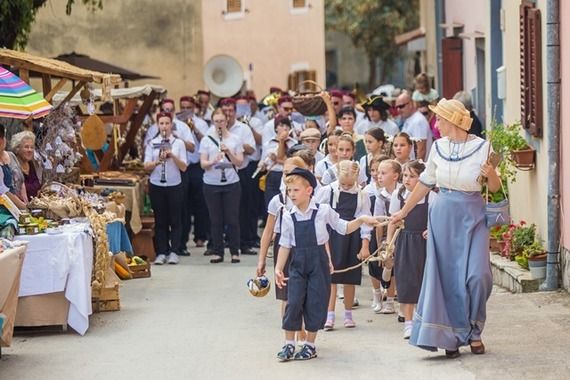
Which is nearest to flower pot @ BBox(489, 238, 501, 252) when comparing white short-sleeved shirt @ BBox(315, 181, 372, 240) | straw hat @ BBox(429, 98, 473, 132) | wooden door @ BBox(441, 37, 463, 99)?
white short-sleeved shirt @ BBox(315, 181, 372, 240)

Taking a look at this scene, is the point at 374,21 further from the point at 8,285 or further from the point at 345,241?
the point at 8,285

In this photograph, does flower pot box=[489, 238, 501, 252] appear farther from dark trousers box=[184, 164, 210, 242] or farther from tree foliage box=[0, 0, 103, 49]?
tree foliage box=[0, 0, 103, 49]

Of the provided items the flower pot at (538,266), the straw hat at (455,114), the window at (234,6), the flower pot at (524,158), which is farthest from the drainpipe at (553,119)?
the window at (234,6)

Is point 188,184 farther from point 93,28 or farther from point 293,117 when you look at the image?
point 93,28

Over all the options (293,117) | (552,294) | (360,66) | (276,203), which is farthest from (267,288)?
(360,66)

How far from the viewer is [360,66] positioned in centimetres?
6456

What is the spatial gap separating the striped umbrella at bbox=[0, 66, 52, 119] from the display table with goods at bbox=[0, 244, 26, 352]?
2.16 metres

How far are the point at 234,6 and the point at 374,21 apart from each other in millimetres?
17261

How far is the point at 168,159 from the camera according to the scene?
17594mm

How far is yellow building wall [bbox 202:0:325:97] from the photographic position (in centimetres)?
3447

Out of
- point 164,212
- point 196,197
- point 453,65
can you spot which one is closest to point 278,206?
point 164,212

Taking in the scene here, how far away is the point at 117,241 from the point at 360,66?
50342mm

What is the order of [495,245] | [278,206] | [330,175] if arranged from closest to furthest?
[278,206] → [330,175] → [495,245]

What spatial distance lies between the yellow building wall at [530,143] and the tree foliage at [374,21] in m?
33.1
